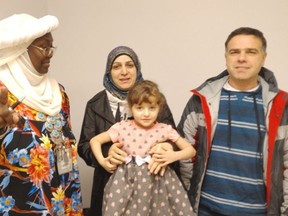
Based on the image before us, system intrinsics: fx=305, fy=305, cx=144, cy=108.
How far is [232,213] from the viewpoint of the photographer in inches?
63.8

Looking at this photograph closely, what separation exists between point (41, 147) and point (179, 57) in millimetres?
1486

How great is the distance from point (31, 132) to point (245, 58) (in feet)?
3.76

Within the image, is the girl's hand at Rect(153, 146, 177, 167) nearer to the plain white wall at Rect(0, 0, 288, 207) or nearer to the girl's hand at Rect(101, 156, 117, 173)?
the girl's hand at Rect(101, 156, 117, 173)

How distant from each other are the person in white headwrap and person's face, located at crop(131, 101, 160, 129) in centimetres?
42

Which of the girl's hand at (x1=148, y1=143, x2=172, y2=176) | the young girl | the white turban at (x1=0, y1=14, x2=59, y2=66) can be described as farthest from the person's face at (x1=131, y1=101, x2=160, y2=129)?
the white turban at (x1=0, y1=14, x2=59, y2=66)

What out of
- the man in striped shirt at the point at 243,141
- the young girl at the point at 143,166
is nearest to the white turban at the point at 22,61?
the young girl at the point at 143,166

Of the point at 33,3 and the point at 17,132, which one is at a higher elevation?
the point at 33,3

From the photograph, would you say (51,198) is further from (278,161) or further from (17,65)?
(278,161)

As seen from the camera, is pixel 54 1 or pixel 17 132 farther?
pixel 54 1

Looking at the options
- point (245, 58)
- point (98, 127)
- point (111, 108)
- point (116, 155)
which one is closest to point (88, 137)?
point (98, 127)

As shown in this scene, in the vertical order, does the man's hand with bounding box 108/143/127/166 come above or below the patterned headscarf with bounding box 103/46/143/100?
below

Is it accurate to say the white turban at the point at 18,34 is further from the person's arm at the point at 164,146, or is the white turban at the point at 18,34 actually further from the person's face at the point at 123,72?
the person's arm at the point at 164,146

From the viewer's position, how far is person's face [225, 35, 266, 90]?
5.29 ft

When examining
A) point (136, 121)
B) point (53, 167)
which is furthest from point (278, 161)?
point (53, 167)
